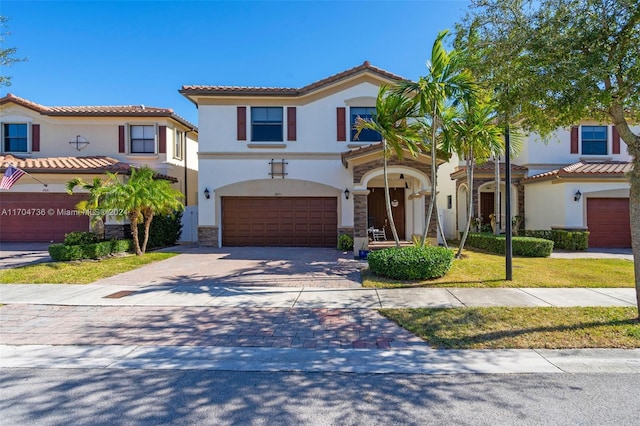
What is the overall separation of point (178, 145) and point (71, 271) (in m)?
10.3

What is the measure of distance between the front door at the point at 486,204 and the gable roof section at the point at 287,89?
8.02m

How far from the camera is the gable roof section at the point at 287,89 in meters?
15.6

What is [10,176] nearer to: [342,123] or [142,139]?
[142,139]

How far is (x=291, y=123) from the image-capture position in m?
16.0

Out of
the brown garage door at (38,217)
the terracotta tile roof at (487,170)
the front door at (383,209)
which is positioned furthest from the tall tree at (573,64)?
the brown garage door at (38,217)

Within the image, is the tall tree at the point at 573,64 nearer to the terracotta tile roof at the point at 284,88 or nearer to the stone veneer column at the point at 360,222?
the stone veneer column at the point at 360,222

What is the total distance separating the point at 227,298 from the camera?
24.7ft

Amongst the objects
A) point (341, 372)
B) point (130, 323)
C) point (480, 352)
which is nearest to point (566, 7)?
point (480, 352)

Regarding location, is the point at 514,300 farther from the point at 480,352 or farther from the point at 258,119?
the point at 258,119

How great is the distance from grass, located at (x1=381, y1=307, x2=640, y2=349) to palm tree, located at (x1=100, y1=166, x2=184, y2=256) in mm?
9992

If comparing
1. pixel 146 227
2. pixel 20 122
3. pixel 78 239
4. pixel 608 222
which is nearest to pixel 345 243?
pixel 146 227

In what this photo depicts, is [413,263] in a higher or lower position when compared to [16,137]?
lower

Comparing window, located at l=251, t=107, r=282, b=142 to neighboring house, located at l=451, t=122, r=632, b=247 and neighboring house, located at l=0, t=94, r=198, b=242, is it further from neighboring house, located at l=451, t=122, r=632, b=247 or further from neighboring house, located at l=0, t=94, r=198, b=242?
neighboring house, located at l=451, t=122, r=632, b=247

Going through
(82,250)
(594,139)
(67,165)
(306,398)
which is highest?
(594,139)
